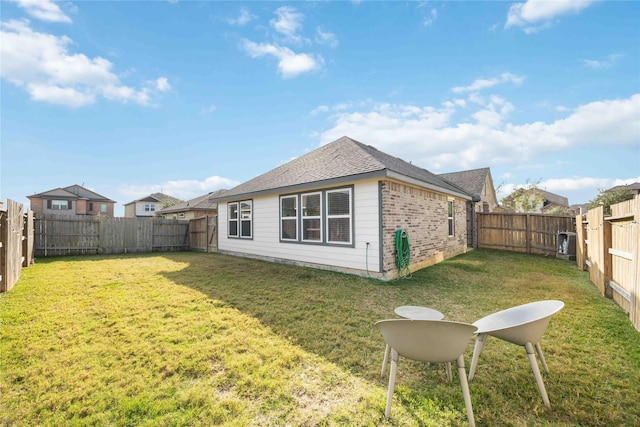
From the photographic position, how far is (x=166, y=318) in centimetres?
437

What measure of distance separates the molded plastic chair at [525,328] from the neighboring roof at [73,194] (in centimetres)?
5342

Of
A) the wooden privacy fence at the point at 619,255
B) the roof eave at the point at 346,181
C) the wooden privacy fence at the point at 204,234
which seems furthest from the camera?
the wooden privacy fence at the point at 204,234

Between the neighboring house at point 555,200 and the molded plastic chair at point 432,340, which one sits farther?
the neighboring house at point 555,200

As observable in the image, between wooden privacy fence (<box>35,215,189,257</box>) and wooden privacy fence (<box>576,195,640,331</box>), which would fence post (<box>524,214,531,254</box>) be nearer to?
wooden privacy fence (<box>576,195,640,331</box>)

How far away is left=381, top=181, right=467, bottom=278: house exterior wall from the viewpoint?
7.12 meters

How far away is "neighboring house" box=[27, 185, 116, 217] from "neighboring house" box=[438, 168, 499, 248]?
42670 millimetres

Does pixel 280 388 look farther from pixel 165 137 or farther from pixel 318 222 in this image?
pixel 165 137

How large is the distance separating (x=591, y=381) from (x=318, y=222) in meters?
6.59

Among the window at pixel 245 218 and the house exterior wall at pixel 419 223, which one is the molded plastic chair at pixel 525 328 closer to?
the house exterior wall at pixel 419 223

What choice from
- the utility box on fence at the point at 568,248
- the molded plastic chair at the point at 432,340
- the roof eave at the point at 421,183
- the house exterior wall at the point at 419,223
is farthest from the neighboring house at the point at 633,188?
the molded plastic chair at the point at 432,340

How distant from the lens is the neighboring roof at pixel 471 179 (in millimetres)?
16247

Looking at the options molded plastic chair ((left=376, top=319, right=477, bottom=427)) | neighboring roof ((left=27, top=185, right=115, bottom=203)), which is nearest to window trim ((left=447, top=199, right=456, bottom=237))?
molded plastic chair ((left=376, top=319, right=477, bottom=427))

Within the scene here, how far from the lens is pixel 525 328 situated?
2.26 m

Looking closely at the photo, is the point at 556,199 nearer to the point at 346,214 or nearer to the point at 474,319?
the point at 346,214
